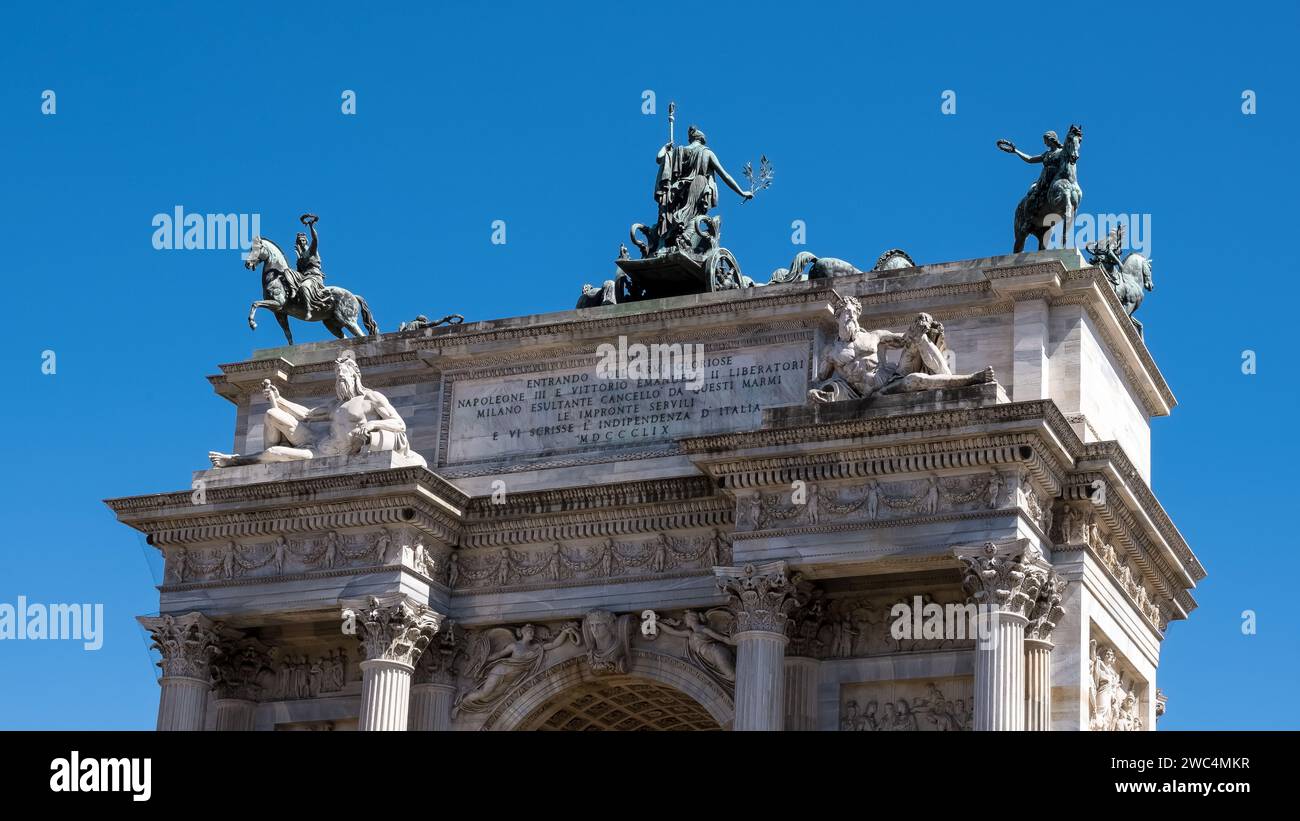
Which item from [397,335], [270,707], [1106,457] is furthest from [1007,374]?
[270,707]

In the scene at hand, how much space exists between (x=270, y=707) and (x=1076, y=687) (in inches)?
536

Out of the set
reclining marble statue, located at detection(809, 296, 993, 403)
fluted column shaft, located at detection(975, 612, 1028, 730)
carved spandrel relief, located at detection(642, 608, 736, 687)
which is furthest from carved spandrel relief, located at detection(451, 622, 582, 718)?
fluted column shaft, located at detection(975, 612, 1028, 730)

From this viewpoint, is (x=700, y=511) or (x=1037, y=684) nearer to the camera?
(x=1037, y=684)

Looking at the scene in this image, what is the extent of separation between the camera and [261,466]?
39031mm

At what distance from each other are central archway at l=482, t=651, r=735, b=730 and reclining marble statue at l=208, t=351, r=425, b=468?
417 centimetres

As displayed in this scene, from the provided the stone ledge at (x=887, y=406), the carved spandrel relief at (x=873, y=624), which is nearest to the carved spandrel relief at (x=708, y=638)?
the carved spandrel relief at (x=873, y=624)

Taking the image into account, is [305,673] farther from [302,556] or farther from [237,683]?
[302,556]

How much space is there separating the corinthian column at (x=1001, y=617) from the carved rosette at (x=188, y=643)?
1253 cm

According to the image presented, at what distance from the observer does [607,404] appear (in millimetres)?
39500

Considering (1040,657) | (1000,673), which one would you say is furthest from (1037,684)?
(1000,673)

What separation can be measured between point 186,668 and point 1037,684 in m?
13.7

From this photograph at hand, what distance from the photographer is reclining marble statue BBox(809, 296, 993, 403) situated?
35375 mm

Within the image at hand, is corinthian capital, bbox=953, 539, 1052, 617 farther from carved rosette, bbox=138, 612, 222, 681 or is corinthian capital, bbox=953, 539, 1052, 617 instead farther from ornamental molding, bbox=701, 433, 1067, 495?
carved rosette, bbox=138, 612, 222, 681
